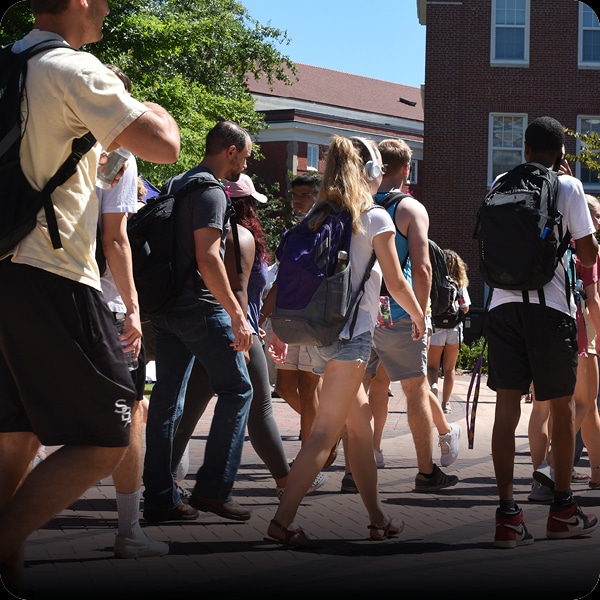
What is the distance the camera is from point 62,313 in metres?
3.47

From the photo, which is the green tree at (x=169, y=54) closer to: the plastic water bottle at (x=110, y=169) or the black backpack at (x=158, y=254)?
the black backpack at (x=158, y=254)

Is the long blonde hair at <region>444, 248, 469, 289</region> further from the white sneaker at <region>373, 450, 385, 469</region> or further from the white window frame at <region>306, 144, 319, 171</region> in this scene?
the white window frame at <region>306, 144, 319, 171</region>

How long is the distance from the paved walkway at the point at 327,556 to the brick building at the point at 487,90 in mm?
27171

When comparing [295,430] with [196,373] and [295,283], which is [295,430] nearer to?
[196,373]

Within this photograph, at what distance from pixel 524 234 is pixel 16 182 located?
9.09 feet

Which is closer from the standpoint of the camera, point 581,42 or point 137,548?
point 137,548

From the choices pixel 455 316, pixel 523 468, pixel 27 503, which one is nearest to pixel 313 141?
pixel 455 316

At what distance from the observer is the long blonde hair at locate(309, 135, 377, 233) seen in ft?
17.6

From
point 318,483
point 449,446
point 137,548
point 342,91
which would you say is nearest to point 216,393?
point 137,548

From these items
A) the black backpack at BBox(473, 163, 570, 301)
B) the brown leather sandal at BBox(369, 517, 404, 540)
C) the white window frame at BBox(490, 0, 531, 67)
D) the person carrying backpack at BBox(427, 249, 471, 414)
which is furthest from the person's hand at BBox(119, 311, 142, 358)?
the white window frame at BBox(490, 0, 531, 67)

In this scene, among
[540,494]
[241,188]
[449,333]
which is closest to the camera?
[241,188]

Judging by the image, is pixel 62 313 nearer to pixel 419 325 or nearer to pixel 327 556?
pixel 327 556

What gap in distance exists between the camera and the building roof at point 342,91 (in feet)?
140

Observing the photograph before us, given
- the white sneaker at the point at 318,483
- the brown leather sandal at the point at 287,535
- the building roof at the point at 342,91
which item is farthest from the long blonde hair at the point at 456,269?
the building roof at the point at 342,91
